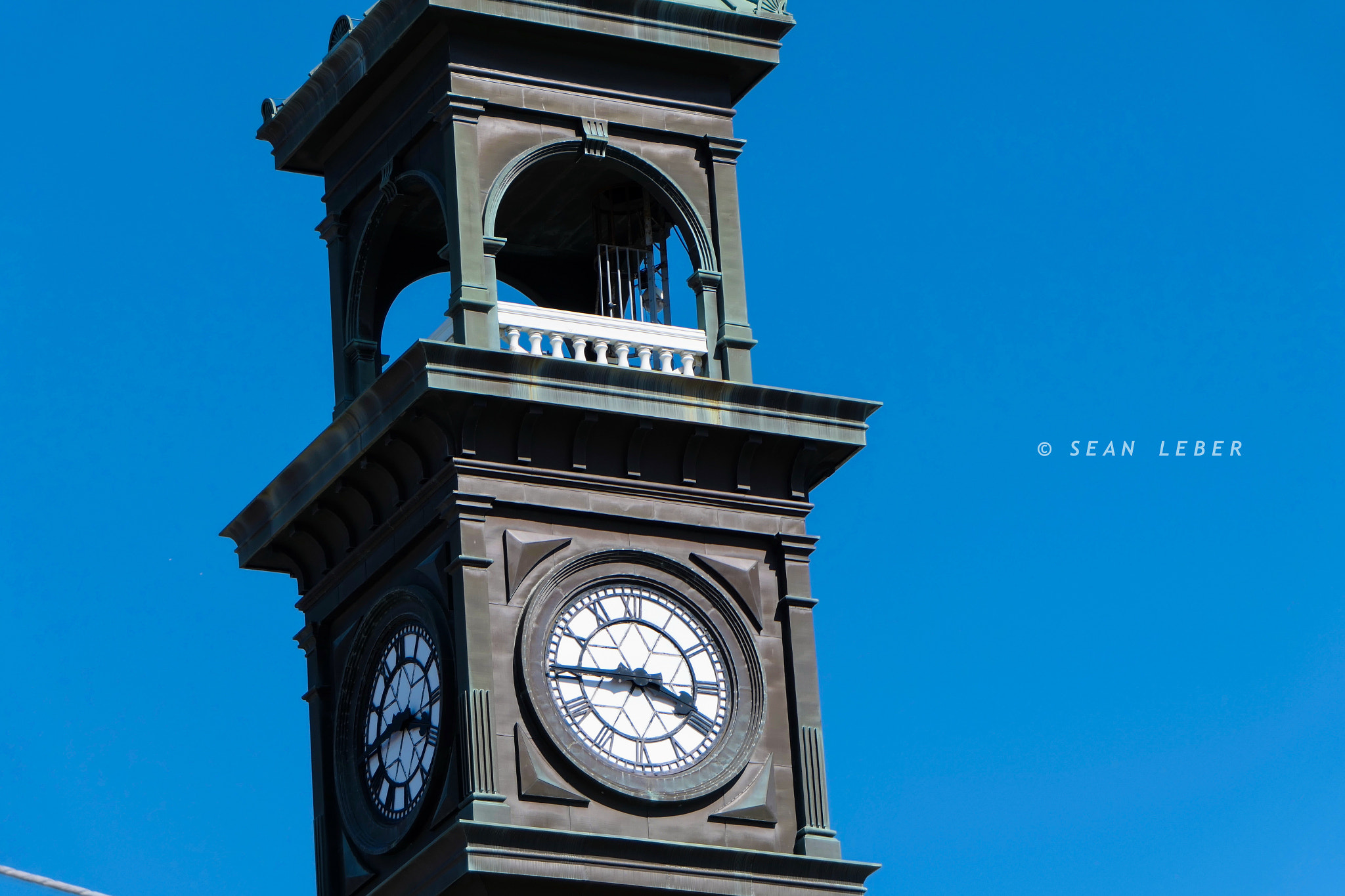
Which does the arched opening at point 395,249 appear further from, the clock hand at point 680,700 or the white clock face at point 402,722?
the clock hand at point 680,700

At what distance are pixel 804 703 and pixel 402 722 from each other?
4359 millimetres

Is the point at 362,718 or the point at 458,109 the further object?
the point at 458,109

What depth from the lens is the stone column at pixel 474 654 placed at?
3922 cm

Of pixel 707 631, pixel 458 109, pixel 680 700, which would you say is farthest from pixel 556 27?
pixel 680 700

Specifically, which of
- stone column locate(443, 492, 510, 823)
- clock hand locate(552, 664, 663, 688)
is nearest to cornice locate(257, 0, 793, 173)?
stone column locate(443, 492, 510, 823)

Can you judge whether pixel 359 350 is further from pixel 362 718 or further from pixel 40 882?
pixel 40 882

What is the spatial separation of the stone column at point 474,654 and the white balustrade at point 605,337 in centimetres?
203

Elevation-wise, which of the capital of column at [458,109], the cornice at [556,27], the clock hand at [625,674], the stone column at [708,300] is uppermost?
the cornice at [556,27]

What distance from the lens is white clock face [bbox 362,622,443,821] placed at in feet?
133

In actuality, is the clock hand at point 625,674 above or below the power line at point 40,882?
above

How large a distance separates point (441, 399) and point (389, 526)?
2122 millimetres

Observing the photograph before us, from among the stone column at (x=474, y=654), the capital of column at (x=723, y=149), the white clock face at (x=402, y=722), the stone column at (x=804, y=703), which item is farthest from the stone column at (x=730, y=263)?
the white clock face at (x=402, y=722)

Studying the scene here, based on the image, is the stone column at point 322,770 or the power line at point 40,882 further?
the stone column at point 322,770

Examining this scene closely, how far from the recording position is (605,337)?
42.2 meters
